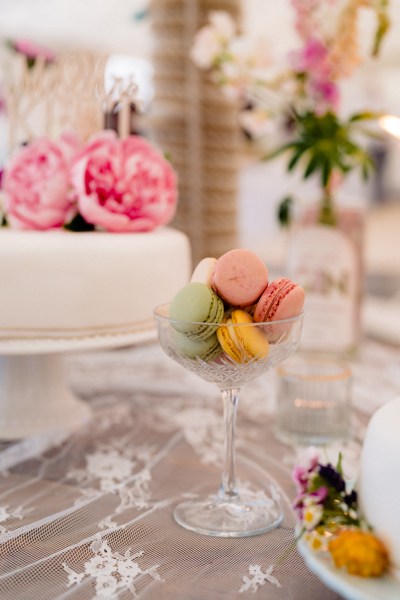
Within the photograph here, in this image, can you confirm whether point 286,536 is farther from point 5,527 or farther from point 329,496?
point 5,527

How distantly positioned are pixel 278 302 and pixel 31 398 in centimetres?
66

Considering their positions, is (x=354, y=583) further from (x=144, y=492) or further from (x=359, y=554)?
(x=144, y=492)

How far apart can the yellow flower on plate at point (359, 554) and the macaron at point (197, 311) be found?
0.93ft

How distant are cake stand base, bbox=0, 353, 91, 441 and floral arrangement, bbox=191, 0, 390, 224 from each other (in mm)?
768

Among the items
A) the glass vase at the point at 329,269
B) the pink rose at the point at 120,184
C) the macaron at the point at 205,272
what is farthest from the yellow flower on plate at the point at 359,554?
the glass vase at the point at 329,269

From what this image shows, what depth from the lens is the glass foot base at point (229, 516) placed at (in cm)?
101

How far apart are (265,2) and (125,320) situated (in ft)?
4.94

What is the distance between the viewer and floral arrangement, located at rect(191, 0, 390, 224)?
168cm

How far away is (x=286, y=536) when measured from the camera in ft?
3.31

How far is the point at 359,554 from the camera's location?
731 millimetres

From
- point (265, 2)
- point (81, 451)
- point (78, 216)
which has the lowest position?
point (81, 451)

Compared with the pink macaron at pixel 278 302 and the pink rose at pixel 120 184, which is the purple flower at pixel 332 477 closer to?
the pink macaron at pixel 278 302

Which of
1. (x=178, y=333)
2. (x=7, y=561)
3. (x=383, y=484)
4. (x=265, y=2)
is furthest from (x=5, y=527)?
(x=265, y=2)

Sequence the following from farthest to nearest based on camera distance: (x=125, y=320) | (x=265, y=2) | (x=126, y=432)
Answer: (x=265, y=2)
(x=126, y=432)
(x=125, y=320)
